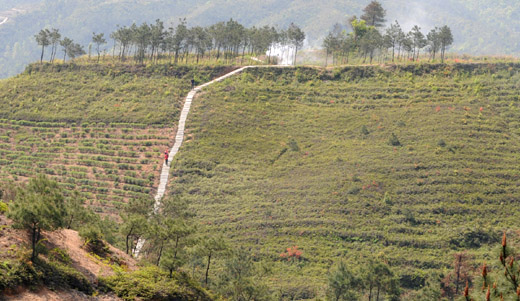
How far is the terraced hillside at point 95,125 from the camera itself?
161 ft

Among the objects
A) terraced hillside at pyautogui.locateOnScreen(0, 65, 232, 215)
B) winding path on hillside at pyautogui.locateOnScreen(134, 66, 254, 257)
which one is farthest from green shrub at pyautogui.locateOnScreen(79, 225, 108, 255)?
terraced hillside at pyautogui.locateOnScreen(0, 65, 232, 215)

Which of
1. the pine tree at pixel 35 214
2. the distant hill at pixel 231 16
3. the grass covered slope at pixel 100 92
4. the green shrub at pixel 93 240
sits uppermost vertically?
the distant hill at pixel 231 16

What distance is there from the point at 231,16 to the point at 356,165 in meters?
121

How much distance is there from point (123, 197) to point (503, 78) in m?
43.2

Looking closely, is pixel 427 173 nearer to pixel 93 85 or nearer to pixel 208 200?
pixel 208 200

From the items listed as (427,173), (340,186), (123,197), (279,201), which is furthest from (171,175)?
(427,173)

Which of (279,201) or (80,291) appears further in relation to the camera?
(279,201)

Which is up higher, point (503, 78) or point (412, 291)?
point (503, 78)

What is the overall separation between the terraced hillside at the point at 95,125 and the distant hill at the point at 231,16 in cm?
7038


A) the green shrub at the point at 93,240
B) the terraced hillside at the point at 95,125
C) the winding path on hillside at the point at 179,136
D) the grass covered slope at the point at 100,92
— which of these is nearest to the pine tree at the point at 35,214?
the green shrub at the point at 93,240

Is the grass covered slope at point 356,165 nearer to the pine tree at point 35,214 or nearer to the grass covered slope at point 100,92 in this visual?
the grass covered slope at point 100,92

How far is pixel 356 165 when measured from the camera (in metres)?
48.3

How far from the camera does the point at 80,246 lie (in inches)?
966

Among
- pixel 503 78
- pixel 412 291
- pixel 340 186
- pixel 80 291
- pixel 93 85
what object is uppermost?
pixel 503 78
